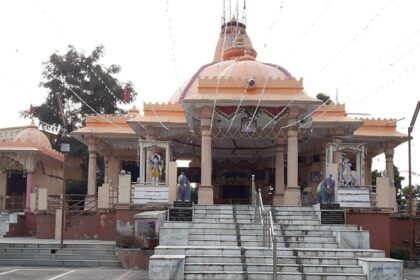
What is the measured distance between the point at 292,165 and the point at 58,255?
24.3 ft

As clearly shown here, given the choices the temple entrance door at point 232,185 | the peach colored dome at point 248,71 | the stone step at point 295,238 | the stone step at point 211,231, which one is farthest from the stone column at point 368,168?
the stone step at point 211,231

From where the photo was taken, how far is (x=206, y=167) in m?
17.2

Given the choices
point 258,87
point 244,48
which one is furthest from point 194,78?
point 258,87

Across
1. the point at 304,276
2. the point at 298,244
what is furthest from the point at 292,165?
the point at 304,276

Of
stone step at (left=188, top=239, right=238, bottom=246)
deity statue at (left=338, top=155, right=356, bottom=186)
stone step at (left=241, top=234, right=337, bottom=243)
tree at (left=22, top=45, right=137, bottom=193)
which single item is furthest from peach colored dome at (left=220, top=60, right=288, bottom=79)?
tree at (left=22, top=45, right=137, bottom=193)

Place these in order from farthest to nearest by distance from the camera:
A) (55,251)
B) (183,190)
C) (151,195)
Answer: (151,195)
(55,251)
(183,190)

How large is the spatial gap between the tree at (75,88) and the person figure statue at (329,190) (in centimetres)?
2316

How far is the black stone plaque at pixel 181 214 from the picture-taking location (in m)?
14.3

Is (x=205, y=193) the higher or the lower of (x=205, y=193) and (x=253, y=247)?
the higher

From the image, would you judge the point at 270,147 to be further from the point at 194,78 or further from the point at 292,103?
the point at 292,103

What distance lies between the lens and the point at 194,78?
2453 cm

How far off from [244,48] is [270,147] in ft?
15.1

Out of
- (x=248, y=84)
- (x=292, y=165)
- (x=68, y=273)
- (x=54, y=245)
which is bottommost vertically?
(x=68, y=273)

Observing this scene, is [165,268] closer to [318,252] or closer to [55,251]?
[318,252]
